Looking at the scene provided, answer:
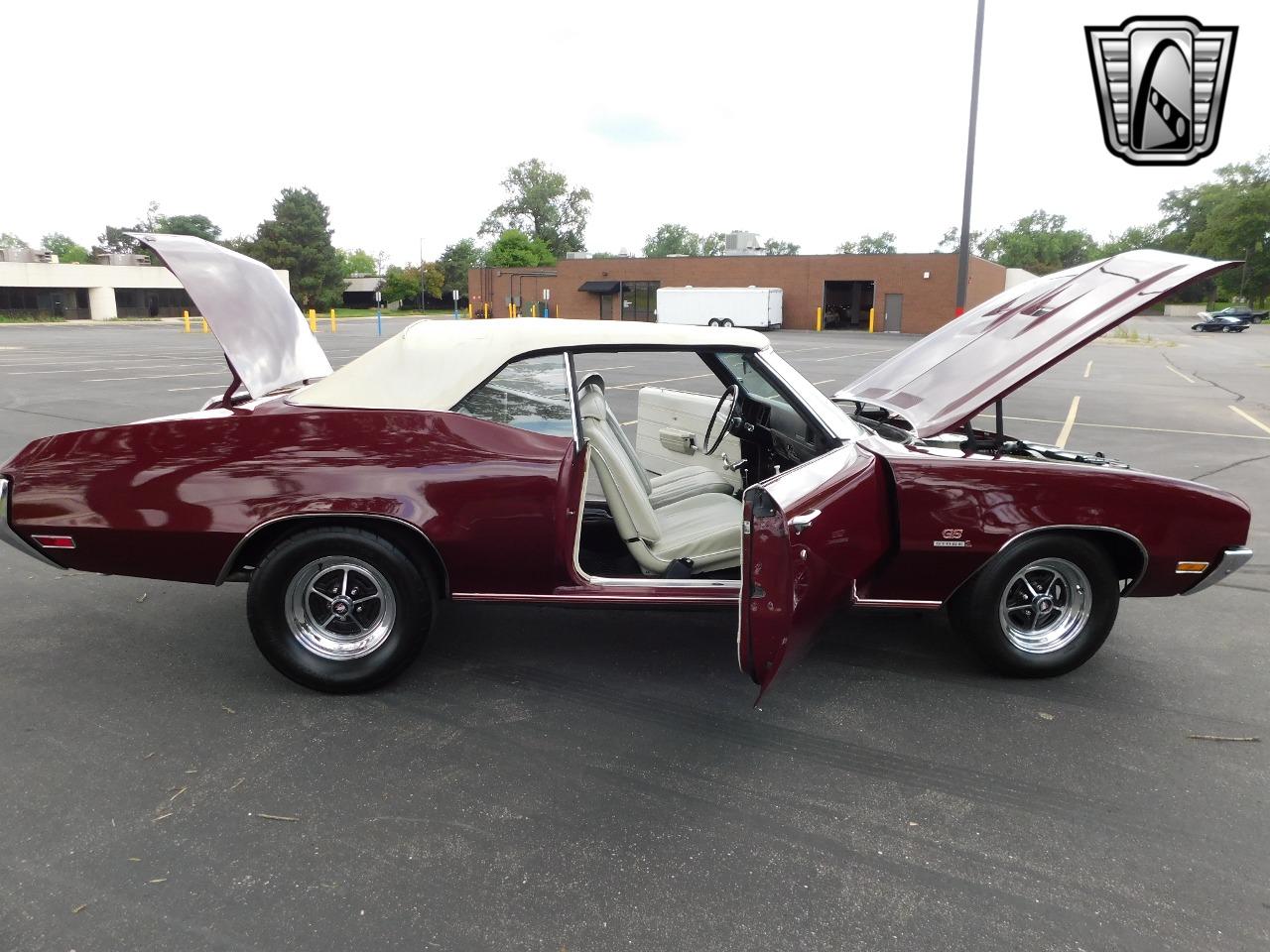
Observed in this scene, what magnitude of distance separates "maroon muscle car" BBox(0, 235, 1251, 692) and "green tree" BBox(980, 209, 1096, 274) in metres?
116

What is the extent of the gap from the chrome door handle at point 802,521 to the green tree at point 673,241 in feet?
429

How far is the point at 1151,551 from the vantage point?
3.58 metres

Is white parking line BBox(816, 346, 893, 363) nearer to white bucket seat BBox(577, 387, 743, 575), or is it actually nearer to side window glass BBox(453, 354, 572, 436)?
white bucket seat BBox(577, 387, 743, 575)

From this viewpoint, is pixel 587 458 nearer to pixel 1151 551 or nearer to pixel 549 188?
pixel 1151 551

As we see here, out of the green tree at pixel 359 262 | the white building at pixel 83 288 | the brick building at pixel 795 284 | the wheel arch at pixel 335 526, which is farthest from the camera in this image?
the green tree at pixel 359 262

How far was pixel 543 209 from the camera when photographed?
3964 inches

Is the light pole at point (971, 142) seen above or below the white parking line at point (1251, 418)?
above

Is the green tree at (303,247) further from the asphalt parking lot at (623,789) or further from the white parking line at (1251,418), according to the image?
the asphalt parking lot at (623,789)

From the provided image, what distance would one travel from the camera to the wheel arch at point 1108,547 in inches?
138

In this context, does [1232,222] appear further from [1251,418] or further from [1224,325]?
[1251,418]

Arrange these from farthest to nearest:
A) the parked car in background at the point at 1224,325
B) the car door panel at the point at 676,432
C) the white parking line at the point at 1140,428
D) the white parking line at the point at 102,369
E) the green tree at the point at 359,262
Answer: the green tree at the point at 359,262 < the parked car in background at the point at 1224,325 < the white parking line at the point at 102,369 < the white parking line at the point at 1140,428 < the car door panel at the point at 676,432

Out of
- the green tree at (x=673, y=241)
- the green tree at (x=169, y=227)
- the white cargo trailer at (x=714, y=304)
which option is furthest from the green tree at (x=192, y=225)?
the white cargo trailer at (x=714, y=304)

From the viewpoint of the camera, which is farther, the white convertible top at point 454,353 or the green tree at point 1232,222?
the green tree at point 1232,222

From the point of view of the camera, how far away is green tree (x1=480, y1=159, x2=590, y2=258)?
101 meters
